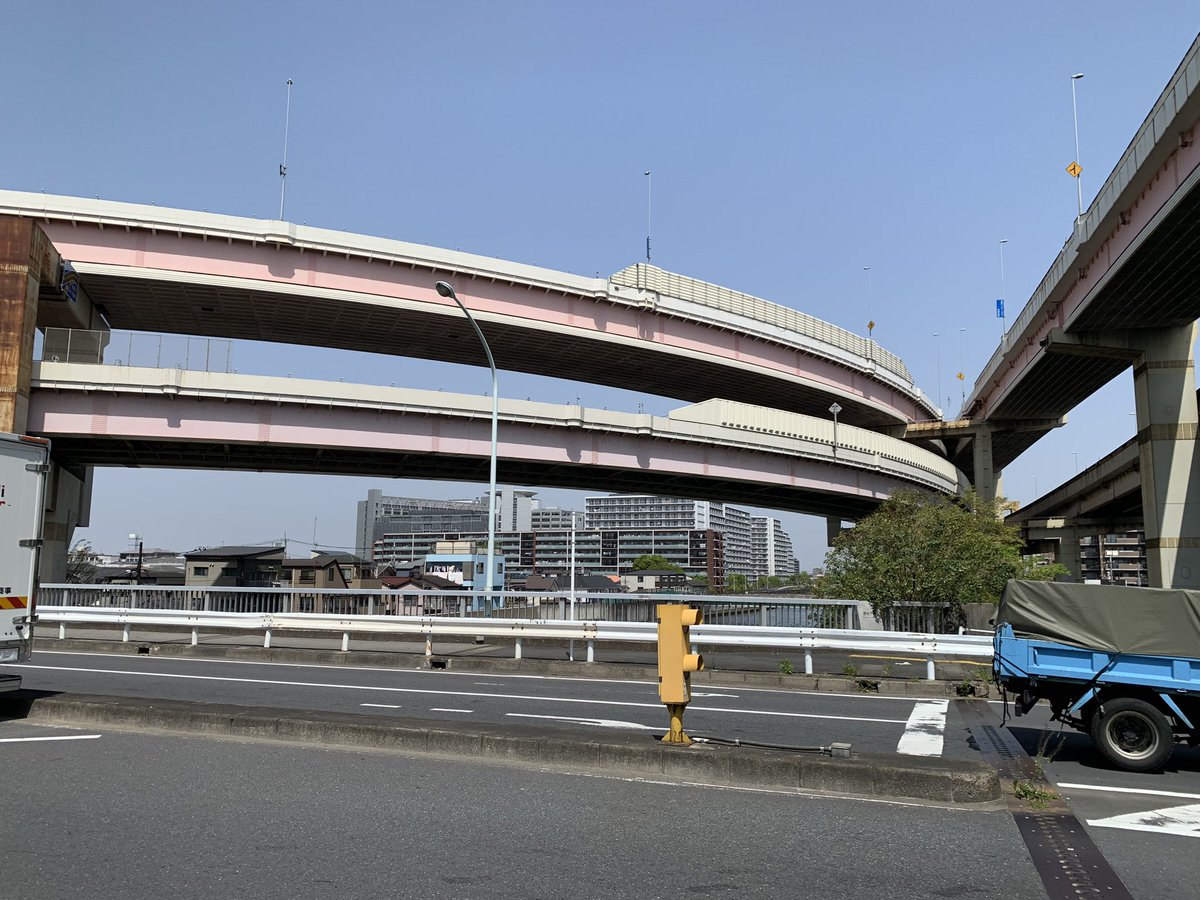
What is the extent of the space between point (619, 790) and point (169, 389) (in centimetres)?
2884

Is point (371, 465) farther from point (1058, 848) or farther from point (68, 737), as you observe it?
point (1058, 848)

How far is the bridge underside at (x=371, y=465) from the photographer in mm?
35406

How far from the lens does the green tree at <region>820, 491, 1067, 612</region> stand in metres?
24.3

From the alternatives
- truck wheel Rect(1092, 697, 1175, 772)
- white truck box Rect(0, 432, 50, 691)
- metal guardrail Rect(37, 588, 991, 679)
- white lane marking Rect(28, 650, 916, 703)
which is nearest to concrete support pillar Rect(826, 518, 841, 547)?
metal guardrail Rect(37, 588, 991, 679)

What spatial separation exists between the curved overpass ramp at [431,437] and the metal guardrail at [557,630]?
1068 cm

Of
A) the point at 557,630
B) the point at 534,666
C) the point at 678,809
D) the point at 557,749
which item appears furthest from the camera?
the point at 557,630

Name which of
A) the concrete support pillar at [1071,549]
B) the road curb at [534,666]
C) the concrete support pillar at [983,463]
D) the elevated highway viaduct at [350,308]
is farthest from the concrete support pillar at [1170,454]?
the concrete support pillar at [1071,549]

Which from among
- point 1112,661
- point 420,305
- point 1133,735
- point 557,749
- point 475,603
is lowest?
point 557,749

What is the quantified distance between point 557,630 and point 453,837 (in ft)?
39.4

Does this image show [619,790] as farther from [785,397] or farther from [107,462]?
[785,397]

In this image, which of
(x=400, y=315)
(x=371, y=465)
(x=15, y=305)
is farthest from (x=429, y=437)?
(x=15, y=305)

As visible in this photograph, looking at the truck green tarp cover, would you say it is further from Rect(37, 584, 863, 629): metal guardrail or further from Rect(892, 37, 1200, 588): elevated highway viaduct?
Rect(892, 37, 1200, 588): elevated highway viaduct

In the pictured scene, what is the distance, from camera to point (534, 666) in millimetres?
17609

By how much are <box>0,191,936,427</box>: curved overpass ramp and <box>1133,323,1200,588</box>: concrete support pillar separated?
16.4 meters
